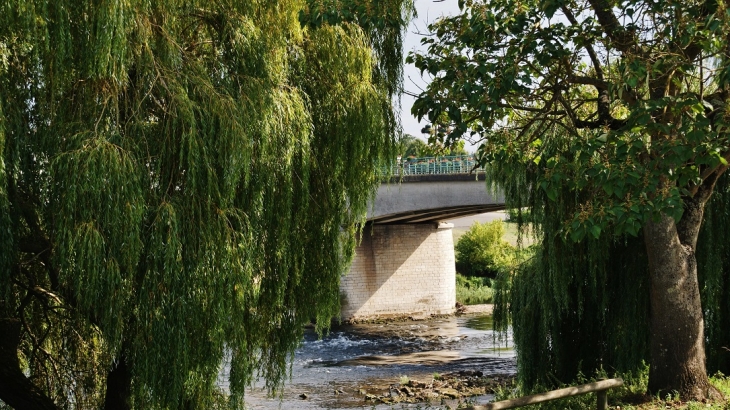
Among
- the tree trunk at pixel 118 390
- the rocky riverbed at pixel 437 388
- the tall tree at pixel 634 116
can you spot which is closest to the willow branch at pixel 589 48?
the tall tree at pixel 634 116

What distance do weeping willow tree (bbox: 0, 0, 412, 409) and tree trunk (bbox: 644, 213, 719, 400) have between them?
10.3 ft

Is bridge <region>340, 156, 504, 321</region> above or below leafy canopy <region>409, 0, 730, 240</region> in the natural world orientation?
below

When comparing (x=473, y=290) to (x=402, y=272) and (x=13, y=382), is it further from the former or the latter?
(x=13, y=382)

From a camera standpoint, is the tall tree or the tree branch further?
the tree branch

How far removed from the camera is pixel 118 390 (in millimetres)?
8531

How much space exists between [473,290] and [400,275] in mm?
7399

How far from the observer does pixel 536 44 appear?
28.7 feet

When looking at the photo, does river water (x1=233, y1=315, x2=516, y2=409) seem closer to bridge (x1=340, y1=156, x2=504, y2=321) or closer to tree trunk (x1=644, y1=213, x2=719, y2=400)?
bridge (x1=340, y1=156, x2=504, y2=321)

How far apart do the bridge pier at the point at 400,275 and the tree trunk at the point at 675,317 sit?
80.8 feet

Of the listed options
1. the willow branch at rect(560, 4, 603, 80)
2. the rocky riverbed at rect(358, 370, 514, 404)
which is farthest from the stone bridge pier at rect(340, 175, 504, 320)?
the willow branch at rect(560, 4, 603, 80)

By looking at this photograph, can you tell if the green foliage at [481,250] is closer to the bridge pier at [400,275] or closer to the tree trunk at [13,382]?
the bridge pier at [400,275]

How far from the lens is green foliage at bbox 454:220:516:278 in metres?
45.8

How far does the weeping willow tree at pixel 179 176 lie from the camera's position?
652 centimetres

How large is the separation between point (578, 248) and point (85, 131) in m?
7.47
